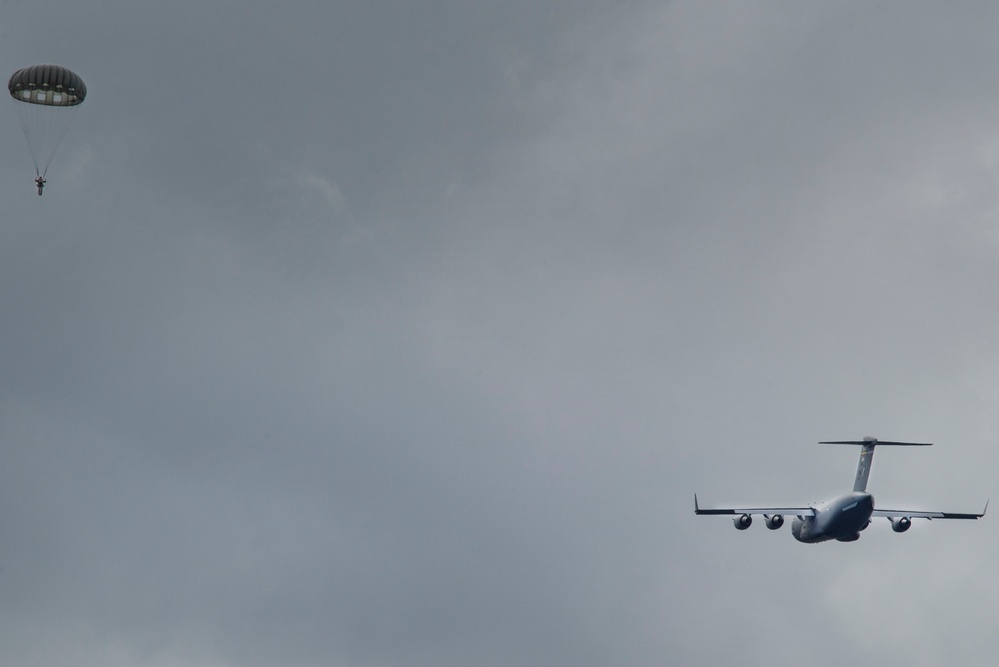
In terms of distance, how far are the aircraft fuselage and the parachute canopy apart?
275 ft

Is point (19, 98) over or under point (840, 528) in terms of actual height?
over

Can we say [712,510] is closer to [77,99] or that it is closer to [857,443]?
[857,443]

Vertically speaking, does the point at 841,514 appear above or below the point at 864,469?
below

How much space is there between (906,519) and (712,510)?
67.0 feet

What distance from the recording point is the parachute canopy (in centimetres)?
12512

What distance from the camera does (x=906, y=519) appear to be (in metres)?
132

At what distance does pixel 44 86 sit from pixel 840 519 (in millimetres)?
88224

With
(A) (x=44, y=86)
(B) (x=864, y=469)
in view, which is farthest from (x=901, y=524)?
(A) (x=44, y=86)

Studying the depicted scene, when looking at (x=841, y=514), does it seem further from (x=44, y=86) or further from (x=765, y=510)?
(x=44, y=86)

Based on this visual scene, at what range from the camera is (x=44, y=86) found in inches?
4931

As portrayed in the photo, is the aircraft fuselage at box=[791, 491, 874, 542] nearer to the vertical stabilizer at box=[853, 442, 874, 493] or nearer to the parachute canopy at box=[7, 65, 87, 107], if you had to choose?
the vertical stabilizer at box=[853, 442, 874, 493]

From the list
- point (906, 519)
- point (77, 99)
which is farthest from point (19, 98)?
point (906, 519)

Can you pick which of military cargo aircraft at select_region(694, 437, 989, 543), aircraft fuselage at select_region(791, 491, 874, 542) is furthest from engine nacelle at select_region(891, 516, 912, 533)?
aircraft fuselage at select_region(791, 491, 874, 542)

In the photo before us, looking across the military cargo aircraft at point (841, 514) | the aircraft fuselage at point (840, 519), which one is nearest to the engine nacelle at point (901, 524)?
the military cargo aircraft at point (841, 514)
